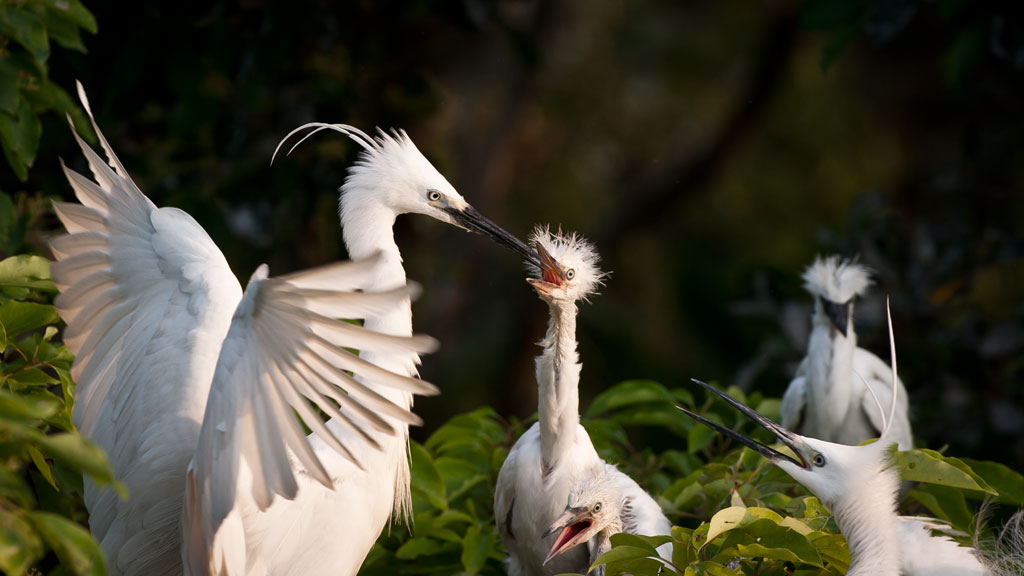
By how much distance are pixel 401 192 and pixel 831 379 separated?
80.9 inches

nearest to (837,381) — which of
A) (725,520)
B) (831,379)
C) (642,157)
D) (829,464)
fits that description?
(831,379)

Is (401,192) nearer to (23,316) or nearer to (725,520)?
(23,316)

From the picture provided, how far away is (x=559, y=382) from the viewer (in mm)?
3096

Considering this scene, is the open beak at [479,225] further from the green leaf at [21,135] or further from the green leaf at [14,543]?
the green leaf at [14,543]

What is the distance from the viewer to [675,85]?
9.21 m

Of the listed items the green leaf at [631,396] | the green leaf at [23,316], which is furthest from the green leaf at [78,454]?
the green leaf at [631,396]

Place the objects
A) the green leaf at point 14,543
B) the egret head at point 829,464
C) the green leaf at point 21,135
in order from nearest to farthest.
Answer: the green leaf at point 14,543
the egret head at point 829,464
the green leaf at point 21,135

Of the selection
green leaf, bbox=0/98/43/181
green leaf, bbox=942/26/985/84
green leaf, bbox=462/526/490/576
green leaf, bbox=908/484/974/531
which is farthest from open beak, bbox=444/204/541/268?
green leaf, bbox=942/26/985/84

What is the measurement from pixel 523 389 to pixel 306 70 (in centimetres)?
440

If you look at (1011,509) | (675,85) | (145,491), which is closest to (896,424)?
(1011,509)

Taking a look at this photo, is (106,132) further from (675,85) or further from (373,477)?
(675,85)

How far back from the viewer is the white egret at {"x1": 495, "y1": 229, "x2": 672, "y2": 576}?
9.75ft

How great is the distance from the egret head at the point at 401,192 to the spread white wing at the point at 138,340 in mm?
455

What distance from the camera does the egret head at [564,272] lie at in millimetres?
3049
